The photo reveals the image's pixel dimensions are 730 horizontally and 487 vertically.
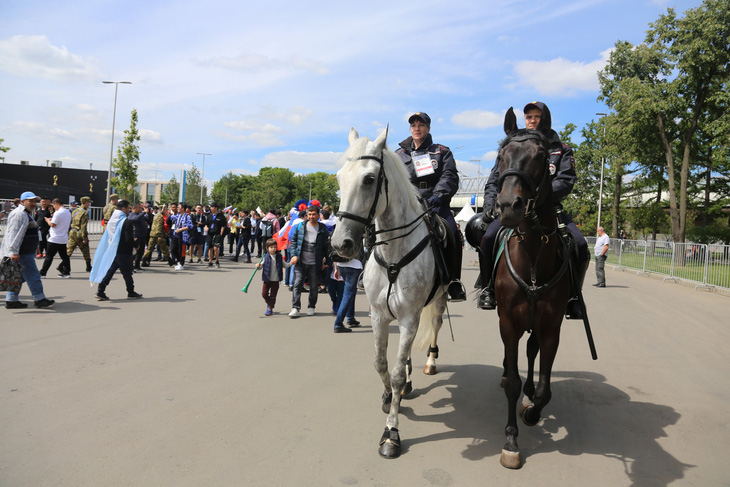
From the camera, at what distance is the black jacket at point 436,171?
17.5ft

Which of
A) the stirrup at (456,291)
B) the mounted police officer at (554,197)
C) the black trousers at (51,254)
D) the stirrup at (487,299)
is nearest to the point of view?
the mounted police officer at (554,197)

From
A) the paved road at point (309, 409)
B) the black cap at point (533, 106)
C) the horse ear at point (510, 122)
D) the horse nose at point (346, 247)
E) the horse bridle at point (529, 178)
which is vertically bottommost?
the paved road at point (309, 409)

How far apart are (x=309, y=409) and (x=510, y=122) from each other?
10.5 ft

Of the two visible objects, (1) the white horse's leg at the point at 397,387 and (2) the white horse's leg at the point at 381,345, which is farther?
(2) the white horse's leg at the point at 381,345

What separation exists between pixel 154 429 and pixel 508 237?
346 cm

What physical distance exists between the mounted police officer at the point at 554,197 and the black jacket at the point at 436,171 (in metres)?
0.66

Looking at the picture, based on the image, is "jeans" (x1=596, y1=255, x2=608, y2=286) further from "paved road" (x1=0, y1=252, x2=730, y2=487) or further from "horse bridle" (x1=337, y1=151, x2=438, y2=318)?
"horse bridle" (x1=337, y1=151, x2=438, y2=318)

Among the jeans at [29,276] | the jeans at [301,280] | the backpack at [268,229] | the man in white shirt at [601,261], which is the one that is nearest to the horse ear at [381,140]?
the jeans at [301,280]

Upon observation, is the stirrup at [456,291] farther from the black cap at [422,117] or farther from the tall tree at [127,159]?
the tall tree at [127,159]

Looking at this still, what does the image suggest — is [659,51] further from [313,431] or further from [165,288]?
[313,431]

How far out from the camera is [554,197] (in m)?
4.03

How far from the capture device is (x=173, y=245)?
1722cm

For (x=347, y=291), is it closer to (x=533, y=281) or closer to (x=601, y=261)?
(x=533, y=281)

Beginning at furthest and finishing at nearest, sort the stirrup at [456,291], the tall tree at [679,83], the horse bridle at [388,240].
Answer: the tall tree at [679,83]
the stirrup at [456,291]
the horse bridle at [388,240]
